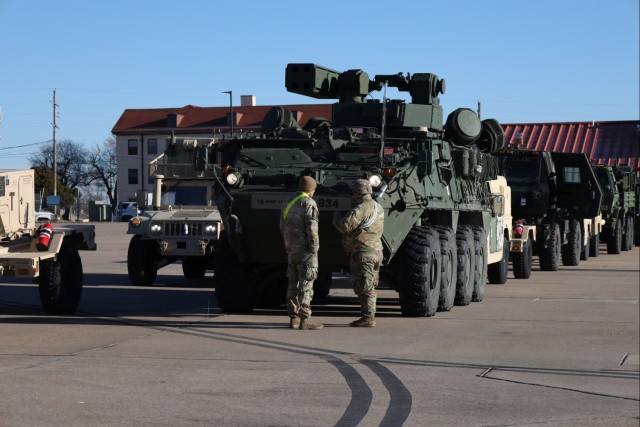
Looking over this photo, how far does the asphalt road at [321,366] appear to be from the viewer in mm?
8305

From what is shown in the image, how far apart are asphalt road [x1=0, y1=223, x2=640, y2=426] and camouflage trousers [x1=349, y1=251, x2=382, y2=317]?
1.06 feet

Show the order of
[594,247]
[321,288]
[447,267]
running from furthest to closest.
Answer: [594,247]
[321,288]
[447,267]

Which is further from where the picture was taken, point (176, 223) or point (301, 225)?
point (176, 223)

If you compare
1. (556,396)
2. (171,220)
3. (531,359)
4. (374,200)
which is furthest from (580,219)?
(556,396)

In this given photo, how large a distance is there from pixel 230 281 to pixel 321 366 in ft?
15.3

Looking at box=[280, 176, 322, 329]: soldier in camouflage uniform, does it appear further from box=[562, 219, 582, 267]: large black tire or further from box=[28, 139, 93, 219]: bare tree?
box=[28, 139, 93, 219]: bare tree

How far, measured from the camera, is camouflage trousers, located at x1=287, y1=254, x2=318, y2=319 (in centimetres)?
1326

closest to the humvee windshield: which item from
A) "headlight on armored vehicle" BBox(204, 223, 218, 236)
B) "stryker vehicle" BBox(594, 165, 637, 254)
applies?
"stryker vehicle" BBox(594, 165, 637, 254)

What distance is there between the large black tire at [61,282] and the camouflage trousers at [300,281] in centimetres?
287

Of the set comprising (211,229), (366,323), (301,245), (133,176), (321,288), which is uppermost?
(133,176)

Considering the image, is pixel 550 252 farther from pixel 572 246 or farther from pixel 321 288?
pixel 321 288

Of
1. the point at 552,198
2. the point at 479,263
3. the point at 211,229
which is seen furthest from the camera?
the point at 552,198

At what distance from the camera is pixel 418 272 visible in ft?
47.2

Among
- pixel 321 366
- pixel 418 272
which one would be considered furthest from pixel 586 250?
pixel 321 366
